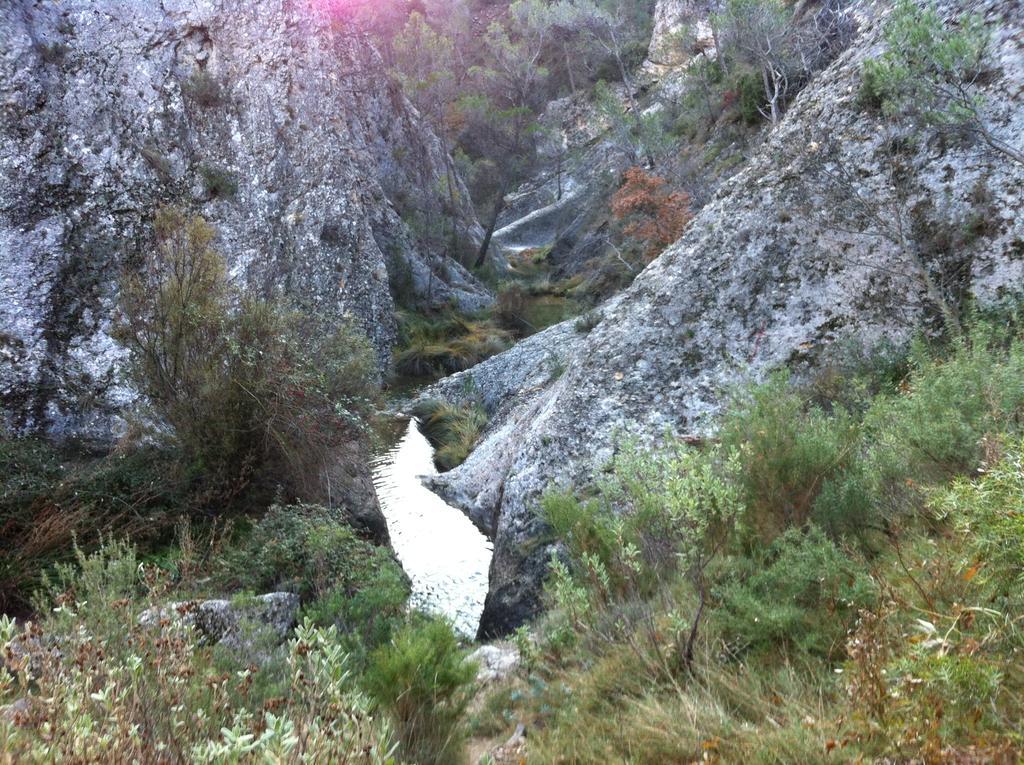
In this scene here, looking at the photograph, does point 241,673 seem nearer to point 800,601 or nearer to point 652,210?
point 800,601

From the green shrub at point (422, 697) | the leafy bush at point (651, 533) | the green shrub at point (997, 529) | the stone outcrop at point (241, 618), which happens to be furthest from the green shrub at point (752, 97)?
the green shrub at point (422, 697)

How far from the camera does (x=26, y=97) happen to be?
13289 mm

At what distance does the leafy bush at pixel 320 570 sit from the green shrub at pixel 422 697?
1714mm

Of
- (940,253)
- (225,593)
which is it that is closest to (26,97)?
(225,593)

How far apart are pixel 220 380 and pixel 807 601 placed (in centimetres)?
642

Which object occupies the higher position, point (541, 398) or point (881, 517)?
point (881, 517)

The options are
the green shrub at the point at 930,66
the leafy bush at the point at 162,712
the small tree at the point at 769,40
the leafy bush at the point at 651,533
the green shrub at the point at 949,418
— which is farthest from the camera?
the small tree at the point at 769,40

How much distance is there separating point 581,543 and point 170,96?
1749cm

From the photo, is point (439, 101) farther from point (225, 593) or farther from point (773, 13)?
point (225, 593)

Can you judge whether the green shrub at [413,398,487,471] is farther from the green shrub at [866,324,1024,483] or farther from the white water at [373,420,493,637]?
the green shrub at [866,324,1024,483]

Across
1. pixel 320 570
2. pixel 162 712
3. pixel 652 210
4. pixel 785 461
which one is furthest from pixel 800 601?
pixel 652 210

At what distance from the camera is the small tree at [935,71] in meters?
5.42

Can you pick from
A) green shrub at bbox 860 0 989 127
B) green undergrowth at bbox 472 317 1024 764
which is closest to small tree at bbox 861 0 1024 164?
green shrub at bbox 860 0 989 127

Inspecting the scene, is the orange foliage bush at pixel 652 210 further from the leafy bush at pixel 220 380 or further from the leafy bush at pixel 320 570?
the leafy bush at pixel 320 570
